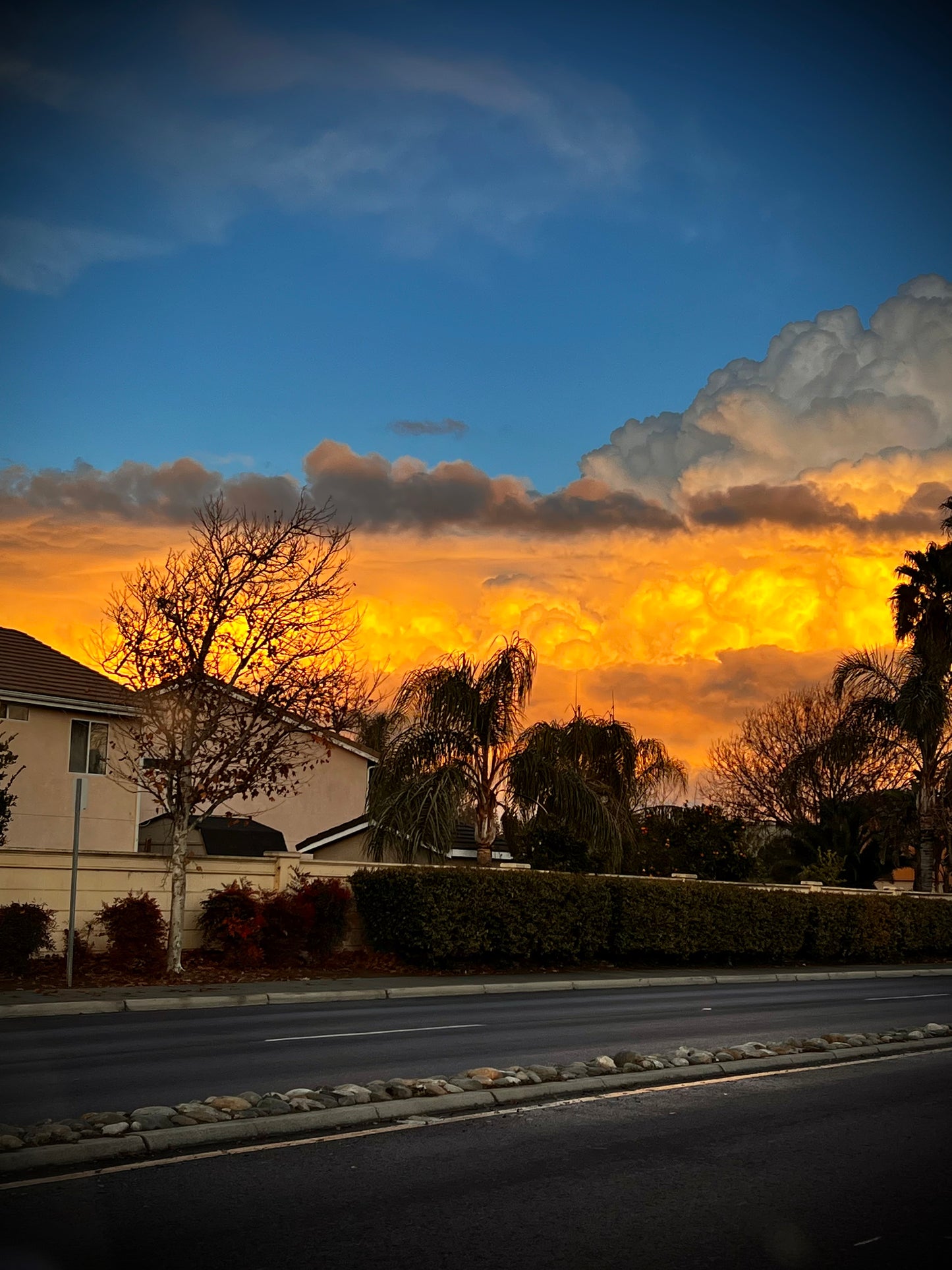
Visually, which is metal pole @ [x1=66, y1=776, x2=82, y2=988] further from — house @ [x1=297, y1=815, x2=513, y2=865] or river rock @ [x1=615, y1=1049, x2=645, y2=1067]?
house @ [x1=297, y1=815, x2=513, y2=865]

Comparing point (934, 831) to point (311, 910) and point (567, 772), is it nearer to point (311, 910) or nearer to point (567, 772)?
point (567, 772)

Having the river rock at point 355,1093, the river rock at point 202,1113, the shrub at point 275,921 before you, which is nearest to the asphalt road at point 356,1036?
the river rock at point 202,1113

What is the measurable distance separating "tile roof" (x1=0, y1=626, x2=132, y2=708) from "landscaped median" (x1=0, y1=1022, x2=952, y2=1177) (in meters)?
20.1

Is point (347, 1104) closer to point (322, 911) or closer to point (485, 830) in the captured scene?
point (322, 911)

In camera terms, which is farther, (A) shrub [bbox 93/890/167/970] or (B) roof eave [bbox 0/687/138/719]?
(B) roof eave [bbox 0/687/138/719]

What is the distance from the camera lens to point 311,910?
23.9 metres

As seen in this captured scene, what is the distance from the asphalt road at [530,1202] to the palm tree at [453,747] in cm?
2042

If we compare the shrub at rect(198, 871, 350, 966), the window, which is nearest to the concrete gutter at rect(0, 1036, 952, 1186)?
the shrub at rect(198, 871, 350, 966)

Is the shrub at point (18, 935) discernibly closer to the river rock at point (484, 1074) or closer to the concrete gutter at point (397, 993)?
the concrete gutter at point (397, 993)

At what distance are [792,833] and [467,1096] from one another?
4222 centimetres

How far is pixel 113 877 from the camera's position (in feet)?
72.3

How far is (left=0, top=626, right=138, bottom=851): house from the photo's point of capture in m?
29.9

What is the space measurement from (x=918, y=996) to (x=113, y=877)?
46.4 feet

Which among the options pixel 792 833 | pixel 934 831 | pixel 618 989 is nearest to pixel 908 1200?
pixel 618 989
